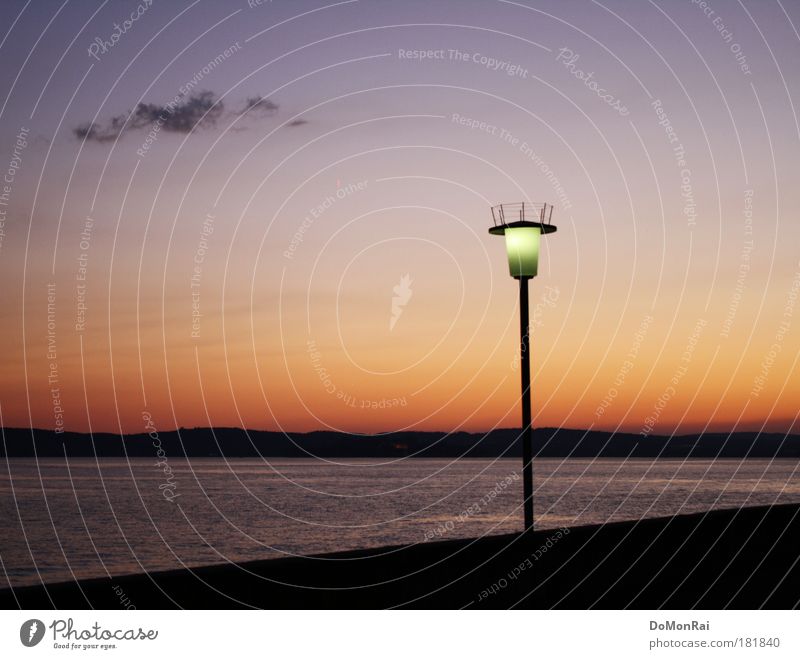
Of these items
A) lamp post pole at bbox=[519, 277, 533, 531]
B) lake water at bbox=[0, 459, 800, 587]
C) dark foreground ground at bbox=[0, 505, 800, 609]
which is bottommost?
lake water at bbox=[0, 459, 800, 587]

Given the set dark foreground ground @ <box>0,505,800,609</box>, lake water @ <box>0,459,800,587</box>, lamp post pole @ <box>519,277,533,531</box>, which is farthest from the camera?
lake water @ <box>0,459,800,587</box>

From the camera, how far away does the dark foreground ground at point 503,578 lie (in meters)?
8.78

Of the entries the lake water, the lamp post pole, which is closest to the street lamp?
the lamp post pole

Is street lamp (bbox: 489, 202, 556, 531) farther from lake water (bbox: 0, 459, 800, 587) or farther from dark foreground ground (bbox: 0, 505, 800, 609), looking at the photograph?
lake water (bbox: 0, 459, 800, 587)

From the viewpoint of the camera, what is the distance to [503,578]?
412 inches

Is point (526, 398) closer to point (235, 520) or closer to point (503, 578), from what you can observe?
point (503, 578)

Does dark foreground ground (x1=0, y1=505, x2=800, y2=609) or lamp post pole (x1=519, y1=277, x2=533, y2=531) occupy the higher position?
lamp post pole (x1=519, y1=277, x2=533, y2=531)

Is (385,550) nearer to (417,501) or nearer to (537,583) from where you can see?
(537,583)

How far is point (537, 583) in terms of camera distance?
34.8ft

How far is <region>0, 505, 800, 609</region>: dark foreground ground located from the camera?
8781mm

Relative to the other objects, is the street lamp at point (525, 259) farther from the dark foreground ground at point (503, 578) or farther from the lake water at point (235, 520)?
the lake water at point (235, 520)

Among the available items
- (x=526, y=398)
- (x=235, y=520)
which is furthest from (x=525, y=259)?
(x=235, y=520)

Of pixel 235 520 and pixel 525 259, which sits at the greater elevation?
pixel 525 259

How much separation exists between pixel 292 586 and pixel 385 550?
5.70 feet
